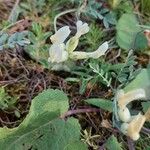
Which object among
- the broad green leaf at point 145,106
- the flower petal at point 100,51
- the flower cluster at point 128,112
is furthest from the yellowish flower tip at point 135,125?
the flower petal at point 100,51

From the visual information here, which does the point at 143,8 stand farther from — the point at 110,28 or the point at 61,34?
the point at 61,34

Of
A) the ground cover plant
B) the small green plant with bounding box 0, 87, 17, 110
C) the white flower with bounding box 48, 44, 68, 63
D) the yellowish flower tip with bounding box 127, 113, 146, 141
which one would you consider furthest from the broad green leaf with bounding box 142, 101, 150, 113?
the small green plant with bounding box 0, 87, 17, 110

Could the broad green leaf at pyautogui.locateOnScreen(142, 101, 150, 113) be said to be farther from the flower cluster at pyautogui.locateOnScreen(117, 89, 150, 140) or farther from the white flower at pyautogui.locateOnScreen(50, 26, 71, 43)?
the white flower at pyautogui.locateOnScreen(50, 26, 71, 43)

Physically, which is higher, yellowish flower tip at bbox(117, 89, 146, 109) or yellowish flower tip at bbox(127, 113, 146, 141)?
yellowish flower tip at bbox(117, 89, 146, 109)

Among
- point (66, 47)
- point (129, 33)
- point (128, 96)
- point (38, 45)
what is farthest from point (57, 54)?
point (129, 33)

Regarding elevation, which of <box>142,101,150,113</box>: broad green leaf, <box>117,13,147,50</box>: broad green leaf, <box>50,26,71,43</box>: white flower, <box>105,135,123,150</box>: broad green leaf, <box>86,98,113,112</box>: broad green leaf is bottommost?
<box>105,135,123,150</box>: broad green leaf

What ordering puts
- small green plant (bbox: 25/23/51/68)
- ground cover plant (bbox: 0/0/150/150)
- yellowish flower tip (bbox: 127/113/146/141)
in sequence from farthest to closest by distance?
small green plant (bbox: 25/23/51/68)
ground cover plant (bbox: 0/0/150/150)
yellowish flower tip (bbox: 127/113/146/141)
